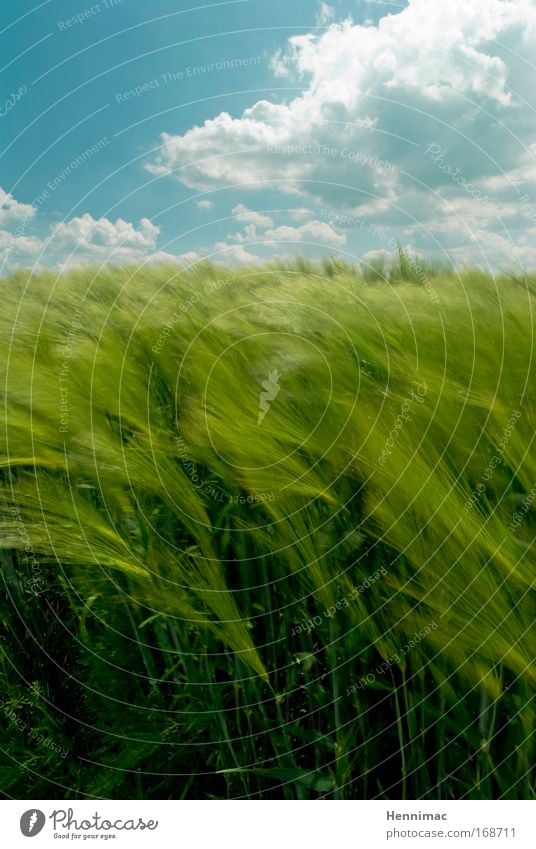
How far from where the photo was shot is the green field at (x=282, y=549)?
92 centimetres

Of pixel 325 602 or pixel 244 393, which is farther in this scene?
pixel 244 393

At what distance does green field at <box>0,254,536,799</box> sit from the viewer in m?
0.92

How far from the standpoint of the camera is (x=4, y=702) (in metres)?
1.35

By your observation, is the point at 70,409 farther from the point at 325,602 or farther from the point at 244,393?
the point at 325,602

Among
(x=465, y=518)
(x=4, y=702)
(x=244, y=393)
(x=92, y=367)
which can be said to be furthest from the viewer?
(x=4, y=702)

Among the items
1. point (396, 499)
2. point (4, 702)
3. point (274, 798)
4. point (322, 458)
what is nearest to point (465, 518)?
point (396, 499)

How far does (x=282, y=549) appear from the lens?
3.30 ft

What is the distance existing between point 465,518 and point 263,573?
373 mm

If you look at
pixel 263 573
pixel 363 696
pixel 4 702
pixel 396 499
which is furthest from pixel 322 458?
pixel 4 702

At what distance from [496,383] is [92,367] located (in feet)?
2.21

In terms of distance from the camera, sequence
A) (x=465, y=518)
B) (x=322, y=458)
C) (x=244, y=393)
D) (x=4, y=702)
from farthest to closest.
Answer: (x=4, y=702), (x=244, y=393), (x=322, y=458), (x=465, y=518)

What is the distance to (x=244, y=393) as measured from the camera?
1094 mm
